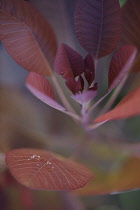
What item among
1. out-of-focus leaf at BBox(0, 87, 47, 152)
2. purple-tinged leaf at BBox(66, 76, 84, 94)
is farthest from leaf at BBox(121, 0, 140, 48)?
out-of-focus leaf at BBox(0, 87, 47, 152)

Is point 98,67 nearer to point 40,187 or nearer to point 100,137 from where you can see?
point 100,137

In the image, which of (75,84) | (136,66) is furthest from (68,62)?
(136,66)

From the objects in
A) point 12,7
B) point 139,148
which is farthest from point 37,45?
point 139,148

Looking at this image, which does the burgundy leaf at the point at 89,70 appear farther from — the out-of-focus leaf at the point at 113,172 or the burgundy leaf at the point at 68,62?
the out-of-focus leaf at the point at 113,172

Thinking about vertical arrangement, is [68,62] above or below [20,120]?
above

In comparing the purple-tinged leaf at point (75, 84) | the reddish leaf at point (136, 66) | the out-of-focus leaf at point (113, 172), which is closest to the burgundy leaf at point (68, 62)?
the purple-tinged leaf at point (75, 84)

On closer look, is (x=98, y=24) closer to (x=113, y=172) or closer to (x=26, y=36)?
(x=26, y=36)
